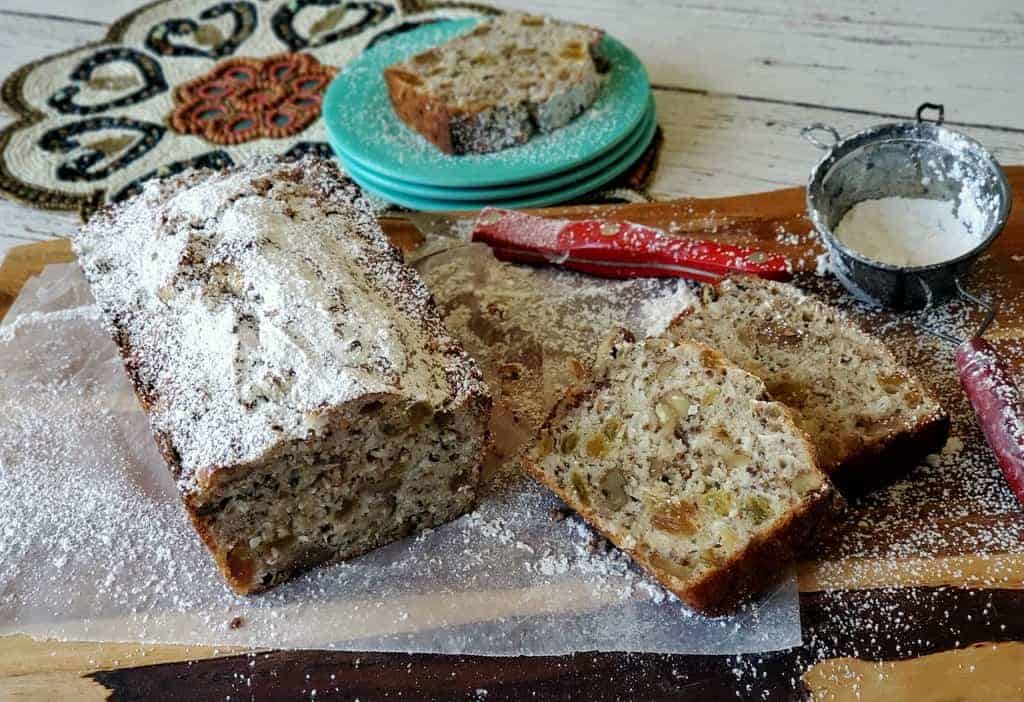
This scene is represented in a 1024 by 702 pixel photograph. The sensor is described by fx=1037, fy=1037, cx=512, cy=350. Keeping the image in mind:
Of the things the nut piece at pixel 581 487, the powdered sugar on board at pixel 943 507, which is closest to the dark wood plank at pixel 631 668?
the powdered sugar on board at pixel 943 507

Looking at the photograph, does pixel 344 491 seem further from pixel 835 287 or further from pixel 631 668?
pixel 835 287

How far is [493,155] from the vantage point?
390cm

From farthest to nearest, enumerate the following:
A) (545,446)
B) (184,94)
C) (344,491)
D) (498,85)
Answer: (184,94) < (498,85) < (545,446) < (344,491)

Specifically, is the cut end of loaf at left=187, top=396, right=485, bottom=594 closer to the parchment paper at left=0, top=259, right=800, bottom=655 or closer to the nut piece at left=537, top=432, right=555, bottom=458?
the parchment paper at left=0, top=259, right=800, bottom=655

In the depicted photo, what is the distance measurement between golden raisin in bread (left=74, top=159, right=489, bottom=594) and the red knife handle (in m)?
0.56

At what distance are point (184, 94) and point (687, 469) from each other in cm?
324

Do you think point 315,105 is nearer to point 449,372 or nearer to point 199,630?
point 449,372

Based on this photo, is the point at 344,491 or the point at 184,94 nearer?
the point at 344,491

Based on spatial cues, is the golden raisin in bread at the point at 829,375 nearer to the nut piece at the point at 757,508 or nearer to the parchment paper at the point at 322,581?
the nut piece at the point at 757,508

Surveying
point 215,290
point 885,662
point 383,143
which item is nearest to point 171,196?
point 215,290

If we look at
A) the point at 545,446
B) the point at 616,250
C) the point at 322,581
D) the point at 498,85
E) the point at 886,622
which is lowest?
the point at 322,581

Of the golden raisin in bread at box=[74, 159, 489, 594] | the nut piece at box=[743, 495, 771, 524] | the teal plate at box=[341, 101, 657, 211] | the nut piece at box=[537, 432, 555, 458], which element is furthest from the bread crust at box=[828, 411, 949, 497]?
the teal plate at box=[341, 101, 657, 211]

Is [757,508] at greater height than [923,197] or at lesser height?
lesser

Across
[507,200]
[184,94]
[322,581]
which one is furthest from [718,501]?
[184,94]
